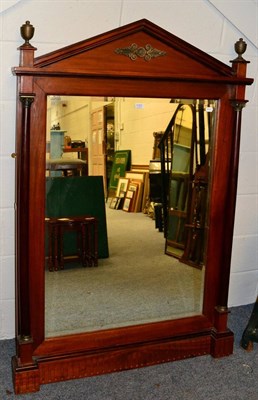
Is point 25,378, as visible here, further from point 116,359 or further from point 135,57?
point 135,57

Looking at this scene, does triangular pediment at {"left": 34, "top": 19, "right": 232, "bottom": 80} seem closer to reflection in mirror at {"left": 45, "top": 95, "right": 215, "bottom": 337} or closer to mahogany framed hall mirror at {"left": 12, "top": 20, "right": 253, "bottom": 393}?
mahogany framed hall mirror at {"left": 12, "top": 20, "right": 253, "bottom": 393}

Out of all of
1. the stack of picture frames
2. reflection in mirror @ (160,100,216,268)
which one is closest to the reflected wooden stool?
the stack of picture frames

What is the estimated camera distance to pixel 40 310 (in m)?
1.64

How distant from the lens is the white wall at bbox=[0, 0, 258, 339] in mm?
1646

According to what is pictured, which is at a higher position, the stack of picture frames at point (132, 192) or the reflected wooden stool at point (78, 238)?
the stack of picture frames at point (132, 192)

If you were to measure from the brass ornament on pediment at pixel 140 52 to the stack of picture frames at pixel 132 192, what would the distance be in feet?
1.51

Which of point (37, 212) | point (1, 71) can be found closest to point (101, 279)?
point (37, 212)

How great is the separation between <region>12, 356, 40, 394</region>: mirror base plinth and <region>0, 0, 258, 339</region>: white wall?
0.98 feet

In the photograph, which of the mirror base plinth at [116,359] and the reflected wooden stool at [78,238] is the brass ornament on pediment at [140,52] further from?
the mirror base plinth at [116,359]

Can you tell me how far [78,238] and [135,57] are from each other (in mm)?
771

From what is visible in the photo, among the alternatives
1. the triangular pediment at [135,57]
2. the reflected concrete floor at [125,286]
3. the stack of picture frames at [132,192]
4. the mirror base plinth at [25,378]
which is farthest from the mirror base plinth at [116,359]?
the triangular pediment at [135,57]

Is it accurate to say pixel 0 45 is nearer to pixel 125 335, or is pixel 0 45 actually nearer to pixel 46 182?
pixel 46 182

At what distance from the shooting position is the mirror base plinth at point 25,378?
5.17 ft

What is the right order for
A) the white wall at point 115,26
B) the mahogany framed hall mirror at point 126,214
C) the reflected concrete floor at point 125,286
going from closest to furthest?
the mahogany framed hall mirror at point 126,214, the white wall at point 115,26, the reflected concrete floor at point 125,286
